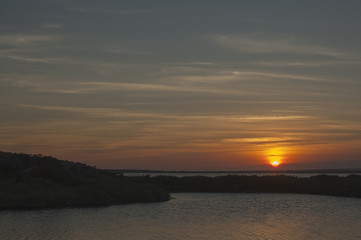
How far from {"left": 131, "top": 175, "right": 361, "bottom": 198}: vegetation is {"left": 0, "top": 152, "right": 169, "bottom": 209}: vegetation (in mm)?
21916

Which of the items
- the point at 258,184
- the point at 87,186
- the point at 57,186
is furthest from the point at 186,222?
the point at 258,184

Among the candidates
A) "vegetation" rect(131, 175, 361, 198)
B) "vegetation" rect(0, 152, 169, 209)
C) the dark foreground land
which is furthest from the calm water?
"vegetation" rect(131, 175, 361, 198)

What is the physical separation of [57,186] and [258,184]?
141 ft

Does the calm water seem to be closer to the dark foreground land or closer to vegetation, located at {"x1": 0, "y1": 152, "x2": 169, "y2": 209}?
vegetation, located at {"x1": 0, "y1": 152, "x2": 169, "y2": 209}

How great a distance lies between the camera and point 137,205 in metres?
60.7

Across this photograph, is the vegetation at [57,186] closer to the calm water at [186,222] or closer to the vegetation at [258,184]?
the calm water at [186,222]

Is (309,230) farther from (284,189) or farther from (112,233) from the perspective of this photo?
(284,189)

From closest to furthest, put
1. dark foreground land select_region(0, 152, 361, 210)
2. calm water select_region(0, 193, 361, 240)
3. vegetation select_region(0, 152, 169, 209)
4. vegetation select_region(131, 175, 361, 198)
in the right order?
1. calm water select_region(0, 193, 361, 240)
2. vegetation select_region(0, 152, 169, 209)
3. dark foreground land select_region(0, 152, 361, 210)
4. vegetation select_region(131, 175, 361, 198)

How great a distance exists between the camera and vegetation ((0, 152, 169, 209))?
55.1 m

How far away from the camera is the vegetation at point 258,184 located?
283ft

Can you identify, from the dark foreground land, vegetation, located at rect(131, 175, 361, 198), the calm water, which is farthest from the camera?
vegetation, located at rect(131, 175, 361, 198)

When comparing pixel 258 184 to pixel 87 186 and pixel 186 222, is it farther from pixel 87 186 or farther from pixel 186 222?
pixel 186 222

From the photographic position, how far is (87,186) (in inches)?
2493

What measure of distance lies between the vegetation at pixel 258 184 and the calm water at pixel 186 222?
25406 millimetres
